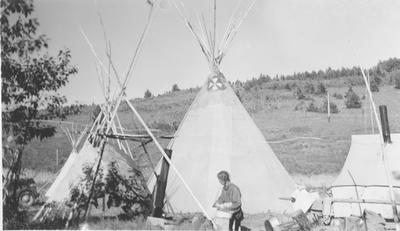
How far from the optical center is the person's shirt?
3580mm

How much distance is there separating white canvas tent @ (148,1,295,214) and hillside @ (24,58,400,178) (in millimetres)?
3029

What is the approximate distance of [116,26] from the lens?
521 centimetres

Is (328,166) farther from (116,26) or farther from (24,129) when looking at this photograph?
(24,129)

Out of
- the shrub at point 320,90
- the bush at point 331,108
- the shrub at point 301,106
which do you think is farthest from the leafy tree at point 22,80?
the shrub at point 320,90

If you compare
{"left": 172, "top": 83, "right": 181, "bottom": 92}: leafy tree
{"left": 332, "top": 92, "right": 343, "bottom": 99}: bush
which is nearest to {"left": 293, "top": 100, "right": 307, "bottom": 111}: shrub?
{"left": 332, "top": 92, "right": 343, "bottom": 99}: bush

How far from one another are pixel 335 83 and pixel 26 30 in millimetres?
15322

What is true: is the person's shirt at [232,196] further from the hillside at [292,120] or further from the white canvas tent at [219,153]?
the hillside at [292,120]

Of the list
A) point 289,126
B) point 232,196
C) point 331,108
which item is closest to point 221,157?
point 232,196

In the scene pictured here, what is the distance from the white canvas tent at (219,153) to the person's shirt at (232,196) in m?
0.83

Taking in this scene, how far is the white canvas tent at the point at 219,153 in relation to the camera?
467 centimetres

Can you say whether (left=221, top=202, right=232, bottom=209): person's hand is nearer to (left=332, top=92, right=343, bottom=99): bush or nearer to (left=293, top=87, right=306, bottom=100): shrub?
(left=332, top=92, right=343, bottom=99): bush

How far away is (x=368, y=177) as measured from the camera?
14.5 feet

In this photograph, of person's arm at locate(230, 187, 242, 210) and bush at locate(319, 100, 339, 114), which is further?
bush at locate(319, 100, 339, 114)

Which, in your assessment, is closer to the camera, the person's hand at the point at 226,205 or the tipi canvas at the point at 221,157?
the person's hand at the point at 226,205
